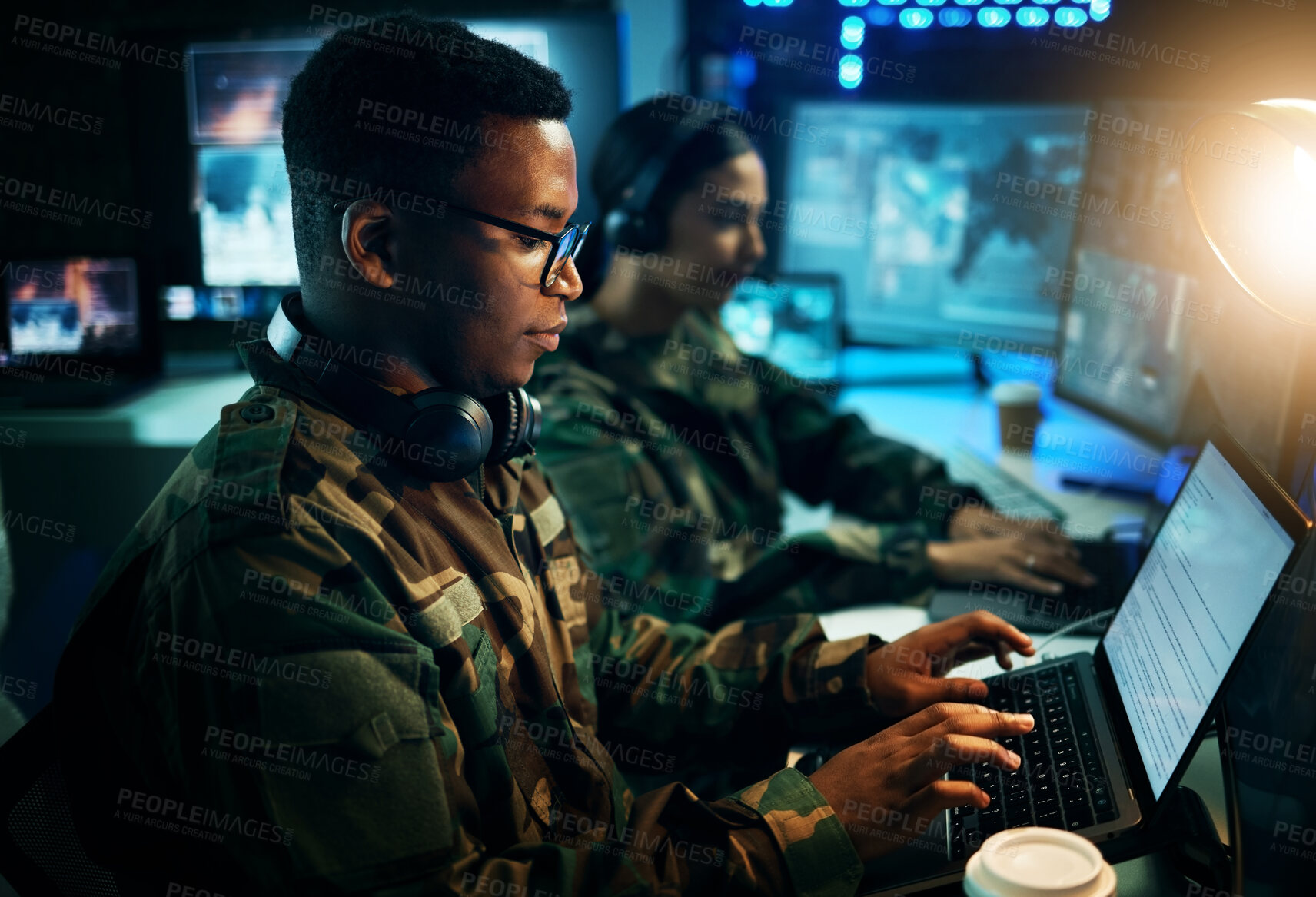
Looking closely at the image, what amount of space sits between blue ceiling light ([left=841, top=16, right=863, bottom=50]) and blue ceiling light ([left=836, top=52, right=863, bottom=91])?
0.06 ft

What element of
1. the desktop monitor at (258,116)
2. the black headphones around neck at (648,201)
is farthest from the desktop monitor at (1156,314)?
the desktop monitor at (258,116)

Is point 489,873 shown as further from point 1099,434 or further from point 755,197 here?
point 1099,434

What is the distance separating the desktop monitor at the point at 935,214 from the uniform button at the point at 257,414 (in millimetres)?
1418

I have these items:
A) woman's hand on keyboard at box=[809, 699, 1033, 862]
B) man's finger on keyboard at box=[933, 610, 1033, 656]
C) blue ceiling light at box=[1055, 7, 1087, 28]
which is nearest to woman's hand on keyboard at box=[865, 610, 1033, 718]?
man's finger on keyboard at box=[933, 610, 1033, 656]

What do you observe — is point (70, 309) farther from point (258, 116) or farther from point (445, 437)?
point (445, 437)

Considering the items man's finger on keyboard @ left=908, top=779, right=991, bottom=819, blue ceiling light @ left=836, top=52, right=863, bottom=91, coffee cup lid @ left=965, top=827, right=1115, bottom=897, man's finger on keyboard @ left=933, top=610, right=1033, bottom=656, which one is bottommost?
man's finger on keyboard @ left=908, top=779, right=991, bottom=819

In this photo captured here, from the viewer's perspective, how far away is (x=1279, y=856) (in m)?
0.74

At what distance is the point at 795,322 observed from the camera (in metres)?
1.95

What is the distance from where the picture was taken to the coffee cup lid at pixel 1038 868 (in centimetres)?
53

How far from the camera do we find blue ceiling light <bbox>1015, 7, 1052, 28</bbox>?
190 cm

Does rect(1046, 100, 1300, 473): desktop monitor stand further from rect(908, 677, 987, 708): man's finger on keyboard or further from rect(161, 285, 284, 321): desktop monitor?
rect(161, 285, 284, 321): desktop monitor

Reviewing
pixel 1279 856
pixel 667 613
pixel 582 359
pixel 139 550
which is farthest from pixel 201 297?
pixel 1279 856

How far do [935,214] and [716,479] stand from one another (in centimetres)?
76

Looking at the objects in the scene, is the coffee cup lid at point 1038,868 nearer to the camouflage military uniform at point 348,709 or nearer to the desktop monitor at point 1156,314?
the camouflage military uniform at point 348,709
